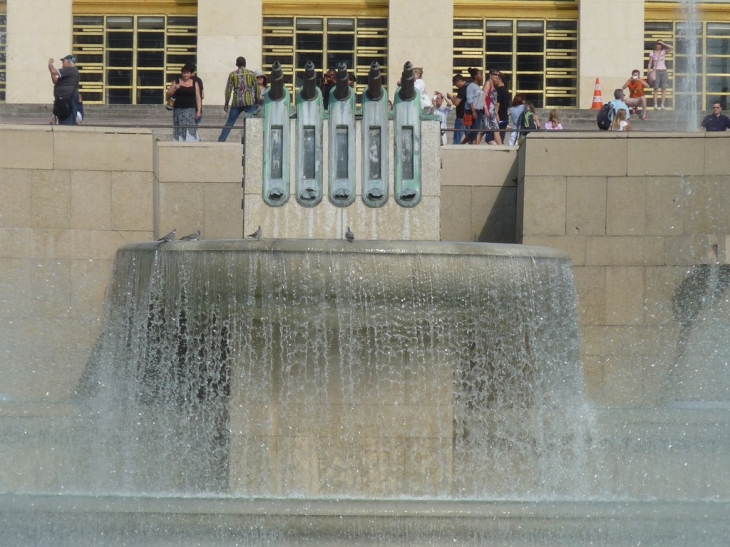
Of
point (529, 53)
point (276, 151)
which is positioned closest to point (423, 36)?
point (529, 53)

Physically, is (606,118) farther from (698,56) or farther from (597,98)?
(698,56)

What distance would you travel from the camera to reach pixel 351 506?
11.4 meters

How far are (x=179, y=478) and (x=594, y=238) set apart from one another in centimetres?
482

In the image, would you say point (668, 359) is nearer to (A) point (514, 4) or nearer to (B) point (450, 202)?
(B) point (450, 202)

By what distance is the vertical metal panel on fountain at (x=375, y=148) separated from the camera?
531 inches

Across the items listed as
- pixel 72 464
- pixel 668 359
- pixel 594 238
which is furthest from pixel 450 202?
pixel 72 464

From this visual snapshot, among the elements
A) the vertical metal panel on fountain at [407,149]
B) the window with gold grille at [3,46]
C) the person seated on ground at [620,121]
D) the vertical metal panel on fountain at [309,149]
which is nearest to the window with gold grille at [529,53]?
the window with gold grille at [3,46]

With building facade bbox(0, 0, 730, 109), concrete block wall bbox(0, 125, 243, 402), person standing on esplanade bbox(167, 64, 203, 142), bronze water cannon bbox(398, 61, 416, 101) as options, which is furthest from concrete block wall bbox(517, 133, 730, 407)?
building facade bbox(0, 0, 730, 109)

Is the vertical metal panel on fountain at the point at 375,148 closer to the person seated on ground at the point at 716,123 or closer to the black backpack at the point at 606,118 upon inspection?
the black backpack at the point at 606,118

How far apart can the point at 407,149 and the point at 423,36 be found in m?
14.1

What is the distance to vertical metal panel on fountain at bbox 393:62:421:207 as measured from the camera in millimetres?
13500

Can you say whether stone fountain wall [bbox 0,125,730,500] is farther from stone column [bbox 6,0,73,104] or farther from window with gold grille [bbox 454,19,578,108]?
window with gold grille [bbox 454,19,578,108]

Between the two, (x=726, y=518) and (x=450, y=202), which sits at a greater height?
(x=450, y=202)

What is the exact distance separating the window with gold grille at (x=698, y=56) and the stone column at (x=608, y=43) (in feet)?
1.40
